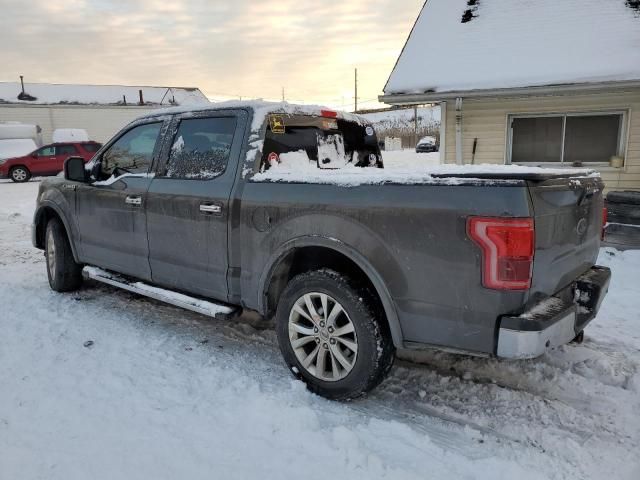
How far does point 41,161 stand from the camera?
2167 centimetres

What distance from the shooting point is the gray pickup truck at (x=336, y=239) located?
250 cm

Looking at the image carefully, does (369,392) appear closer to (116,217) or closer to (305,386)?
(305,386)

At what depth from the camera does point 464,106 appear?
399 inches

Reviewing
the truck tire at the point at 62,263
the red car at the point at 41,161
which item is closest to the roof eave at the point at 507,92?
the truck tire at the point at 62,263

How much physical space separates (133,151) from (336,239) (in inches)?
100

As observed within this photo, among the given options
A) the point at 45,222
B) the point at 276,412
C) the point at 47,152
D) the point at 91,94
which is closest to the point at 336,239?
the point at 276,412

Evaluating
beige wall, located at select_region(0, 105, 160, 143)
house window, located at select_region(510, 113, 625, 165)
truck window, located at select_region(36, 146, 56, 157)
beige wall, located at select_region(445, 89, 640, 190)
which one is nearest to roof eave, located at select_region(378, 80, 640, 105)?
beige wall, located at select_region(445, 89, 640, 190)

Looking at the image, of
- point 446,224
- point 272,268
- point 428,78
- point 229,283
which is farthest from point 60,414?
point 428,78

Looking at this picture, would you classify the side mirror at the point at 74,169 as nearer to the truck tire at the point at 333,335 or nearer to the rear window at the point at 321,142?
the rear window at the point at 321,142

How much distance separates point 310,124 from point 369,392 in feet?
6.93

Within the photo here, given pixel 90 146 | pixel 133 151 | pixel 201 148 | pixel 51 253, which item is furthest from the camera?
pixel 90 146

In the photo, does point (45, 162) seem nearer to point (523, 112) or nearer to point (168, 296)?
point (523, 112)

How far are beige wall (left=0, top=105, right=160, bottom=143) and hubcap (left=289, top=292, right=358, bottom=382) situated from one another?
35.8 m

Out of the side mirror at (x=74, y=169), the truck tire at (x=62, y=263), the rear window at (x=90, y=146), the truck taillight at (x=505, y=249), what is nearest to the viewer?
the truck taillight at (x=505, y=249)
